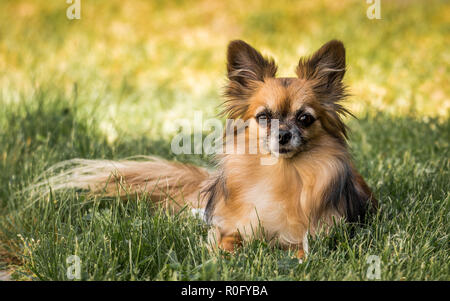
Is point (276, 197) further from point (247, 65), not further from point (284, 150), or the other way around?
point (247, 65)

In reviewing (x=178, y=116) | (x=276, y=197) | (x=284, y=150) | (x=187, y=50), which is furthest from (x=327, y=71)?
(x=187, y=50)

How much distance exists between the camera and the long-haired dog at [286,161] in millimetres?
3164

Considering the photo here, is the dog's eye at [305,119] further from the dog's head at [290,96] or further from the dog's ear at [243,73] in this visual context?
the dog's ear at [243,73]

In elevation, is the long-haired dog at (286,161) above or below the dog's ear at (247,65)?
below

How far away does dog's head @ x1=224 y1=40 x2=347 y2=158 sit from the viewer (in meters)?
3.19

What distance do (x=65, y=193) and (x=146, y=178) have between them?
1.82 ft

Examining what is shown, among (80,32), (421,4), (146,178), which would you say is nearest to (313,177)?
(146,178)

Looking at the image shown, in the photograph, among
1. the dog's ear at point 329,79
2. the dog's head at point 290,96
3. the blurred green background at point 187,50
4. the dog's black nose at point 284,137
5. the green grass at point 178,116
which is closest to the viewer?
the green grass at point 178,116

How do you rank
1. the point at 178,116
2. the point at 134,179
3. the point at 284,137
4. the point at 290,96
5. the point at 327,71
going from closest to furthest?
the point at 284,137 → the point at 290,96 → the point at 327,71 → the point at 134,179 → the point at 178,116

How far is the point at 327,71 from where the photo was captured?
337cm

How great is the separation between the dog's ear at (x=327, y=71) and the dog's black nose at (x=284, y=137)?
1.32 ft

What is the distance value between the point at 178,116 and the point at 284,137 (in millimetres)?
3371

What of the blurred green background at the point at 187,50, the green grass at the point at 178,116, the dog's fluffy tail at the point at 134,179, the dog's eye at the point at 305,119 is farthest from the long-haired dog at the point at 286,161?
the blurred green background at the point at 187,50
